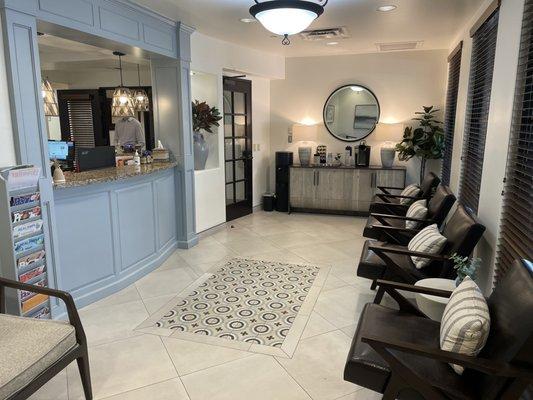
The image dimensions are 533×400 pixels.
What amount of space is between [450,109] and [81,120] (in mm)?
6158

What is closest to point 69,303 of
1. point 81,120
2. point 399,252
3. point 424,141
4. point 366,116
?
point 399,252

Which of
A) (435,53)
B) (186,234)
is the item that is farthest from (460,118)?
(186,234)

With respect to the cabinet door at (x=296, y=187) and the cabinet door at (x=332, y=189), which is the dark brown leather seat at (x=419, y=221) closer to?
the cabinet door at (x=332, y=189)

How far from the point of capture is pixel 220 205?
545cm

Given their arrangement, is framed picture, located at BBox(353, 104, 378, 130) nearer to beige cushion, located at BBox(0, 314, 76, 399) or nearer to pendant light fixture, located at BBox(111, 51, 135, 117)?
pendant light fixture, located at BBox(111, 51, 135, 117)

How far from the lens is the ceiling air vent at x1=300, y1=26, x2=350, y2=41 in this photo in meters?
4.43

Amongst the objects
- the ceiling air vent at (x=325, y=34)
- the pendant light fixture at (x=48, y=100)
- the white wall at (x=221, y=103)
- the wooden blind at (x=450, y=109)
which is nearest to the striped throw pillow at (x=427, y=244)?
the wooden blind at (x=450, y=109)

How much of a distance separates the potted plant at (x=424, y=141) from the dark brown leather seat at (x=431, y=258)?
256 centimetres

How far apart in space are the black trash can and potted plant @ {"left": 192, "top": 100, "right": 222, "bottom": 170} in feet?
5.69

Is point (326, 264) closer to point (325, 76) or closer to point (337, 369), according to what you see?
point (337, 369)

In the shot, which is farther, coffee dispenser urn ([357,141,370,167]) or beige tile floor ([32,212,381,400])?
coffee dispenser urn ([357,141,370,167])

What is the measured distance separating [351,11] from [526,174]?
239 cm

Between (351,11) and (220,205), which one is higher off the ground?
(351,11)

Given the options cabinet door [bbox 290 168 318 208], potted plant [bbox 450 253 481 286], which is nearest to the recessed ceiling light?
potted plant [bbox 450 253 481 286]
